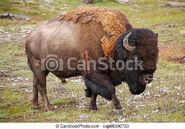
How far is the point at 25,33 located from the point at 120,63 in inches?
765

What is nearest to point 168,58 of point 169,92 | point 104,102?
point 169,92

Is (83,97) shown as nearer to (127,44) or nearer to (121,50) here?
(121,50)

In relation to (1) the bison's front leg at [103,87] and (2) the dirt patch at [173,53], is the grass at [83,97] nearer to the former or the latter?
(2) the dirt patch at [173,53]

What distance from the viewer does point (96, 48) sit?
831 centimetres

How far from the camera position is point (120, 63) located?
27.0ft

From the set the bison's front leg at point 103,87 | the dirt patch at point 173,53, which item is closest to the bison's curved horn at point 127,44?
the bison's front leg at point 103,87

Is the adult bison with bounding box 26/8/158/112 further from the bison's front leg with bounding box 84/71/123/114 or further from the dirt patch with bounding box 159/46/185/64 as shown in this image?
the dirt patch with bounding box 159/46/185/64

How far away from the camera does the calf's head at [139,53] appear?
7.60m

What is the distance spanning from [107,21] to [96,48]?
803mm

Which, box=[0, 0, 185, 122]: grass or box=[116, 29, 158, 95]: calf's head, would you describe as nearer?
box=[116, 29, 158, 95]: calf's head

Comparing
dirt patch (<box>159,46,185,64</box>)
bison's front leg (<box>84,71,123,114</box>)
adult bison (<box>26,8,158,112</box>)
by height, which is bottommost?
dirt patch (<box>159,46,185,64</box>)

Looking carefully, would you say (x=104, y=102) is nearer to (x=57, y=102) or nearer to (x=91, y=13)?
(x=57, y=102)

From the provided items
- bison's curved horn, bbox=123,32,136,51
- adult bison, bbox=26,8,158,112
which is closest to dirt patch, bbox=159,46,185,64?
adult bison, bbox=26,8,158,112

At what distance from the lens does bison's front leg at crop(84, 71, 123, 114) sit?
26.6 ft
